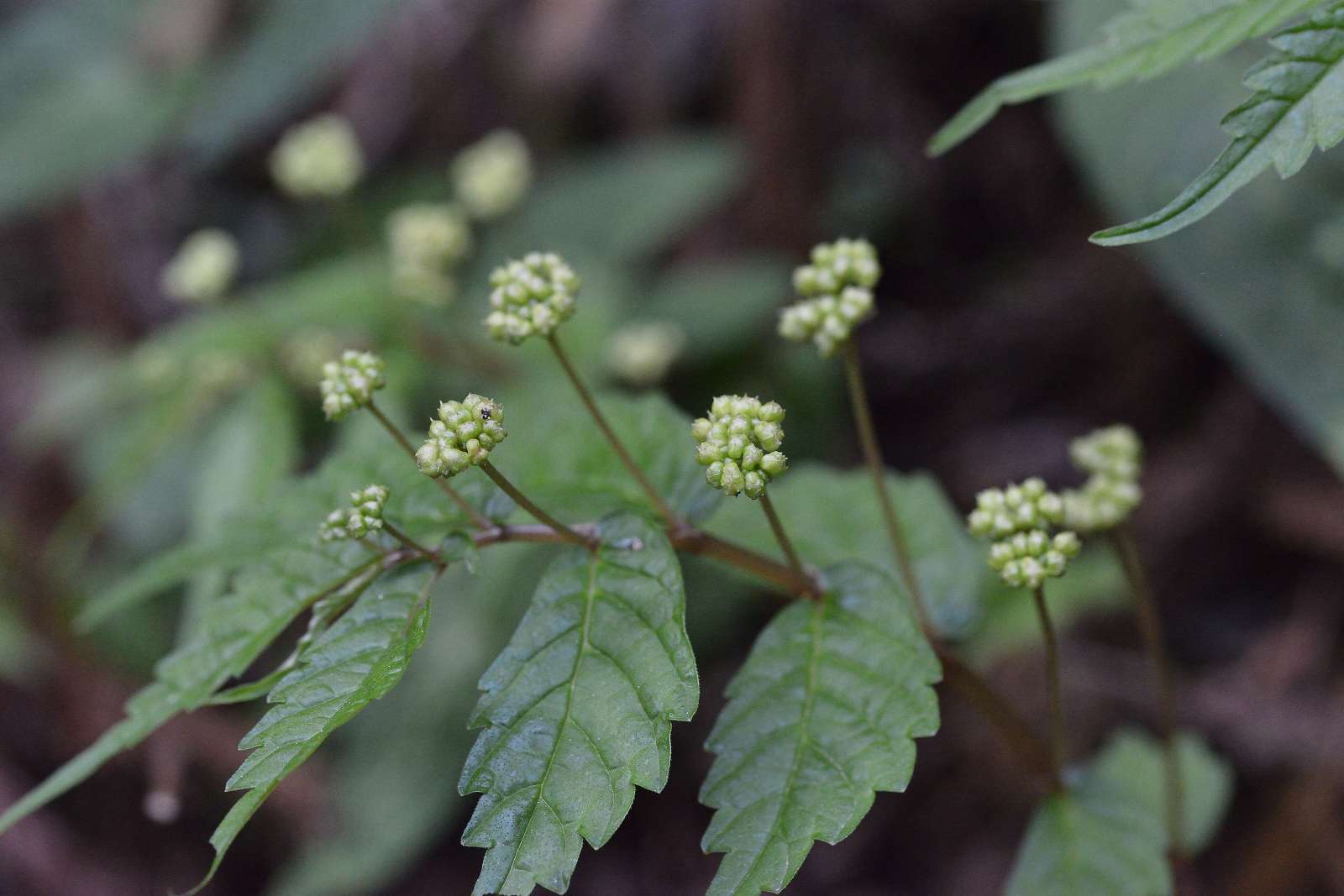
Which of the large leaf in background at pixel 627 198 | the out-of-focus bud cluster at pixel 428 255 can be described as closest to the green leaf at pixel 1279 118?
the out-of-focus bud cluster at pixel 428 255

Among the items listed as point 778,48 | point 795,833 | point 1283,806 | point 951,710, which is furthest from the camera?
point 778,48

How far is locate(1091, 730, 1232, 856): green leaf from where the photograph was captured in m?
2.55

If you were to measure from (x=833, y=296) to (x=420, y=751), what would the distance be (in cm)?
254

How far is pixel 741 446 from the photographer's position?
1.68 m

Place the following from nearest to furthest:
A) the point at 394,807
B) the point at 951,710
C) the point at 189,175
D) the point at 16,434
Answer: the point at 394,807 < the point at 951,710 < the point at 16,434 < the point at 189,175

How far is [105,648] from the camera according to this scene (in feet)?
14.3

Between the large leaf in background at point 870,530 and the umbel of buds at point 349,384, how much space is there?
2.61 ft

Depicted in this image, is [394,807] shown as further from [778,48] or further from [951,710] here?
[778,48]

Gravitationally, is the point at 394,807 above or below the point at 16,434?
below

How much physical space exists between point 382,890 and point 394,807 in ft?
1.76

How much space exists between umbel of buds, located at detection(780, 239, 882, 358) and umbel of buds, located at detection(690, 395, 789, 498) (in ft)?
0.98

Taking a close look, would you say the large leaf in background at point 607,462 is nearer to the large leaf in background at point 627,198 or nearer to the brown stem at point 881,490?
the brown stem at point 881,490

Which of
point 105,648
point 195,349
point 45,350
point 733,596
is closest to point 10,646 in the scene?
point 105,648

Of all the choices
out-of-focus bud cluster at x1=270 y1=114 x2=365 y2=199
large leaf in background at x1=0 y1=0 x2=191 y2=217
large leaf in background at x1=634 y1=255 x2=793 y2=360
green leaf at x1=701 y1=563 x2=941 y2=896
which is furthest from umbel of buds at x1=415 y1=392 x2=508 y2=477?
large leaf in background at x1=0 y1=0 x2=191 y2=217
